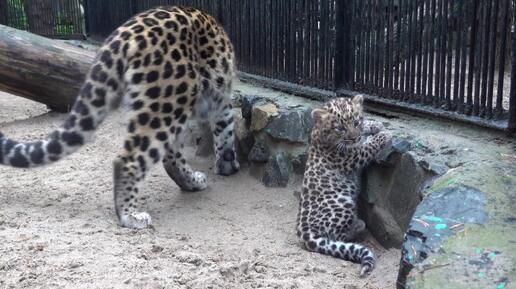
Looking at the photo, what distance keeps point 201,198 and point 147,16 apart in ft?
5.75

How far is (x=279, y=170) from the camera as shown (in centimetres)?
630

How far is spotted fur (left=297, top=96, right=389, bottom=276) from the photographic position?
514 cm

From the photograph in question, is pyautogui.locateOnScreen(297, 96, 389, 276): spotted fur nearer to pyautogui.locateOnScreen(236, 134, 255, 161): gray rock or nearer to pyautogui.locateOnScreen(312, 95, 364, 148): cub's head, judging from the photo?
pyautogui.locateOnScreen(312, 95, 364, 148): cub's head

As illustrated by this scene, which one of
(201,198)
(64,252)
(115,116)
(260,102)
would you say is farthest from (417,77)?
(115,116)

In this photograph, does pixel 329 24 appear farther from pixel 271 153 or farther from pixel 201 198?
pixel 201 198

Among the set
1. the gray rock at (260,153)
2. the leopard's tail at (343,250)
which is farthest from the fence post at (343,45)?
the leopard's tail at (343,250)

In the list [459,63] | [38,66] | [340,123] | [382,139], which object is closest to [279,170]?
[340,123]

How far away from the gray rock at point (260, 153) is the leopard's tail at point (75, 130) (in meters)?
1.68

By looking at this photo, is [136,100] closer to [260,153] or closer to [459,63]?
[260,153]

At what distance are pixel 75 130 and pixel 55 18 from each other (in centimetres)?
902

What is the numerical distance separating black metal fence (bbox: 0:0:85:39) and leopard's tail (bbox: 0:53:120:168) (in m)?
8.42

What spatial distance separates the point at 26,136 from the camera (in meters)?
8.13

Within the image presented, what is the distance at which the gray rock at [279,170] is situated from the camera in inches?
248

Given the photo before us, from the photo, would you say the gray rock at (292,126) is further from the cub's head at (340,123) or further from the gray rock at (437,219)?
the gray rock at (437,219)
